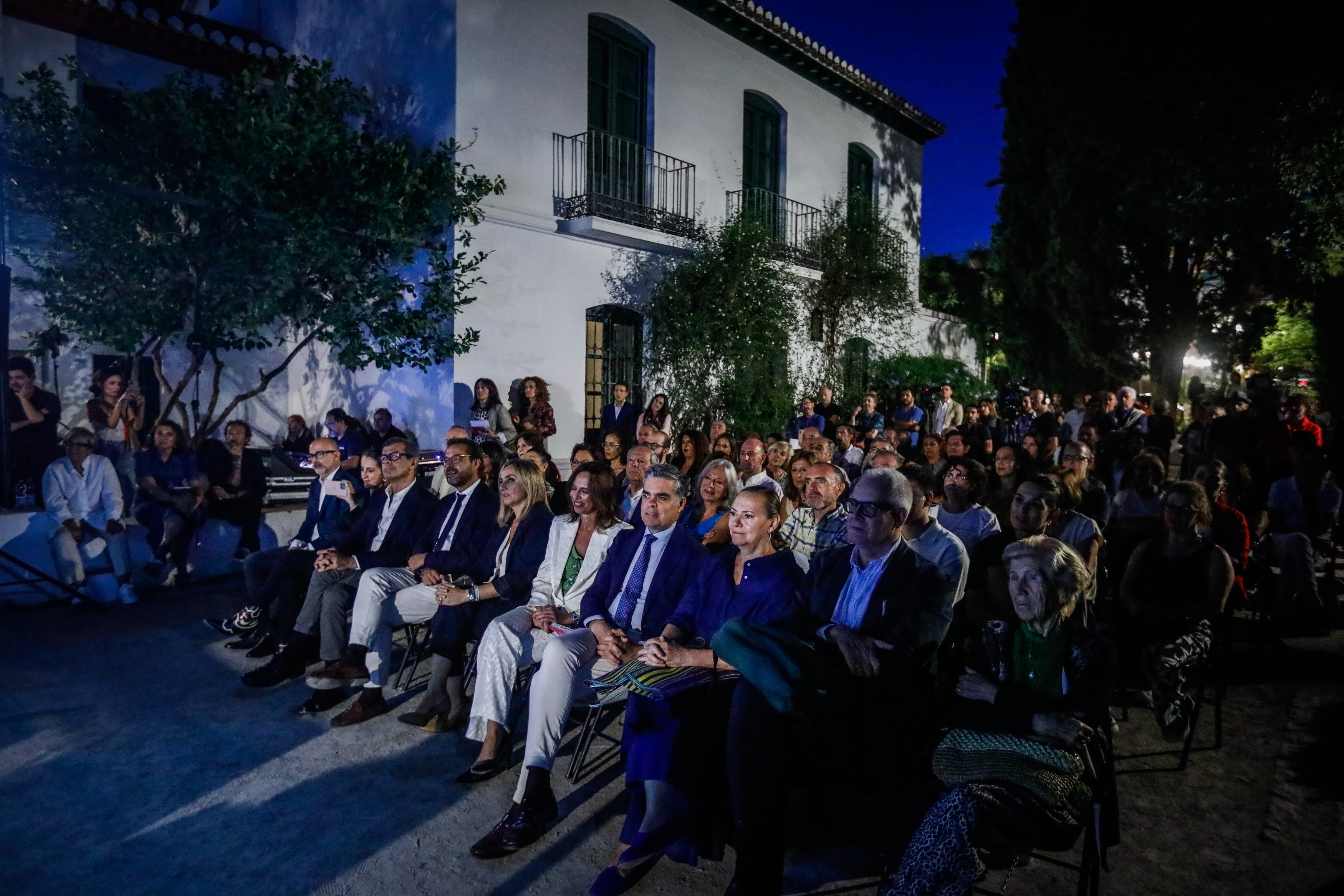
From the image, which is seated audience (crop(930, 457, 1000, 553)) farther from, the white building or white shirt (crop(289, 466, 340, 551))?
the white building

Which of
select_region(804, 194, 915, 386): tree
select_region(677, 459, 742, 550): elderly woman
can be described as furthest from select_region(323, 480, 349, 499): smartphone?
select_region(804, 194, 915, 386): tree

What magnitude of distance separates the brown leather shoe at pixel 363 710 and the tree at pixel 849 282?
448 inches

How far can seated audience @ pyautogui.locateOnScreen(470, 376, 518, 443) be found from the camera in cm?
988

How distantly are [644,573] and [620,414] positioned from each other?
7320 mm

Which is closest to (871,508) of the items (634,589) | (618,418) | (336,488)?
(634,589)

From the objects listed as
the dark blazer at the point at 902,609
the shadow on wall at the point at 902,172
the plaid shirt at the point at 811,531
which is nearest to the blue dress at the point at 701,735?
the dark blazer at the point at 902,609

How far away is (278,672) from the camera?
16.8 feet

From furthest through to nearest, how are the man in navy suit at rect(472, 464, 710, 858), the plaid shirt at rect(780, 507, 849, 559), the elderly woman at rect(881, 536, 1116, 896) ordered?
the plaid shirt at rect(780, 507, 849, 559), the man in navy suit at rect(472, 464, 710, 858), the elderly woman at rect(881, 536, 1116, 896)

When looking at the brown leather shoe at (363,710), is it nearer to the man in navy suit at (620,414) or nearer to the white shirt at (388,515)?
the white shirt at (388,515)

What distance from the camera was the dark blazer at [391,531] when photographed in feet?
17.2

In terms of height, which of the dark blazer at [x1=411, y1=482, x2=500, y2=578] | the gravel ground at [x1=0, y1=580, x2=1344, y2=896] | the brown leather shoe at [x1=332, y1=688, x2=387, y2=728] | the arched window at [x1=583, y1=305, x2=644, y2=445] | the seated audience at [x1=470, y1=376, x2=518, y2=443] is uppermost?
the arched window at [x1=583, y1=305, x2=644, y2=445]

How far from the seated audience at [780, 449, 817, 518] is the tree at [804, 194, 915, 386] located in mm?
8836

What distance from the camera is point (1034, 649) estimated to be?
302 centimetres

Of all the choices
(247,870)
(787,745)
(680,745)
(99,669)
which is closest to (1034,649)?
(787,745)
